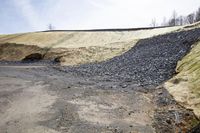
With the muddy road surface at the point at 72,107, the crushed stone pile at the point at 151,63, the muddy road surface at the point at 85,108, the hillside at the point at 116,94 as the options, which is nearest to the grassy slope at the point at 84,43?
the hillside at the point at 116,94

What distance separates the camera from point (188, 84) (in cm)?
1191

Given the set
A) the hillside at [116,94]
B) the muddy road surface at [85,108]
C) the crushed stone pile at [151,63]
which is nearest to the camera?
the muddy road surface at [85,108]

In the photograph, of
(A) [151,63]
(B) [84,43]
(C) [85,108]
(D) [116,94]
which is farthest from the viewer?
(B) [84,43]

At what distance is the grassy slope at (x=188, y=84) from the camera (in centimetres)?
1049

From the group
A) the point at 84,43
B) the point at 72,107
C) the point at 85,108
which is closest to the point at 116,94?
the point at 85,108

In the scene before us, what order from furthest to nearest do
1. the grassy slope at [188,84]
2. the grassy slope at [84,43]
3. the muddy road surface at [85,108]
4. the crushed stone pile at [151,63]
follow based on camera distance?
the grassy slope at [84,43], the crushed stone pile at [151,63], the grassy slope at [188,84], the muddy road surface at [85,108]

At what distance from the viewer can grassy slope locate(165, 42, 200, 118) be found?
10492 mm

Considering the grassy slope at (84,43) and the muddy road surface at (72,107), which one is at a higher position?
the grassy slope at (84,43)

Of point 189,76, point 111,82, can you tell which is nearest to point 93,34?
point 111,82

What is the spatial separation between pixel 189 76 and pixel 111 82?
4431 millimetres

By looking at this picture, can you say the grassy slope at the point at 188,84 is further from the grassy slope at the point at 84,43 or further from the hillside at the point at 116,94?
the grassy slope at the point at 84,43

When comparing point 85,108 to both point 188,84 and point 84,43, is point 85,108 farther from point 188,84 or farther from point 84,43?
point 84,43

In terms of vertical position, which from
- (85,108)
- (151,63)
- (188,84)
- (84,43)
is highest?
(84,43)

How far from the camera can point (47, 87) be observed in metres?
14.4
